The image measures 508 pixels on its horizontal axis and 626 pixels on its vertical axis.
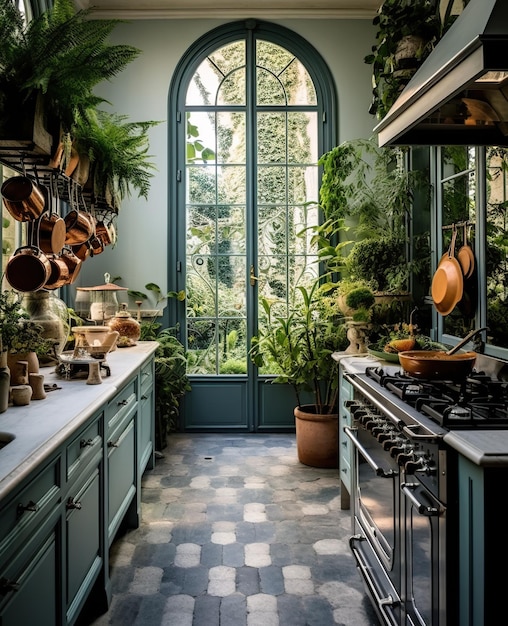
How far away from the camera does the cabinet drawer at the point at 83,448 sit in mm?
1868

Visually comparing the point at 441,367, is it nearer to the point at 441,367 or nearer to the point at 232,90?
the point at 441,367

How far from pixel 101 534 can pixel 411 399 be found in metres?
1.32

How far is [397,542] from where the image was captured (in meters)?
1.92

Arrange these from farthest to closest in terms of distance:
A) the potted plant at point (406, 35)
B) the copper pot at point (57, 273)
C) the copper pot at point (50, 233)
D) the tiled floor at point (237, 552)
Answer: the potted plant at point (406, 35), the copper pot at point (57, 273), the copper pot at point (50, 233), the tiled floor at point (237, 552)

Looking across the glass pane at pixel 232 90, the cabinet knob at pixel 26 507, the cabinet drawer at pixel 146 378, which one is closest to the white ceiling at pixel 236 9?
the glass pane at pixel 232 90

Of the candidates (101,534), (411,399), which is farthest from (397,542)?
(101,534)

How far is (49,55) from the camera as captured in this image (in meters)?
2.04

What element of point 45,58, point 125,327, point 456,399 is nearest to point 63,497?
point 456,399

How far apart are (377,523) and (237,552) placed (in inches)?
38.8

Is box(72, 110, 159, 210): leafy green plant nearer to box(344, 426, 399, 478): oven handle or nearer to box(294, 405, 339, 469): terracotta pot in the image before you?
box(344, 426, 399, 478): oven handle

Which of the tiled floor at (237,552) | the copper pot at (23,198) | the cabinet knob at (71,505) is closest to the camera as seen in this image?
the cabinet knob at (71,505)

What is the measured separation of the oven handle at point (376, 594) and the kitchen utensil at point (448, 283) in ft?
4.35

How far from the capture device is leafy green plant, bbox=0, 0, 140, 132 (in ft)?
6.57

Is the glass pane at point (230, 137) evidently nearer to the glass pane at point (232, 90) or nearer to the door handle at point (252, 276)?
the glass pane at point (232, 90)
